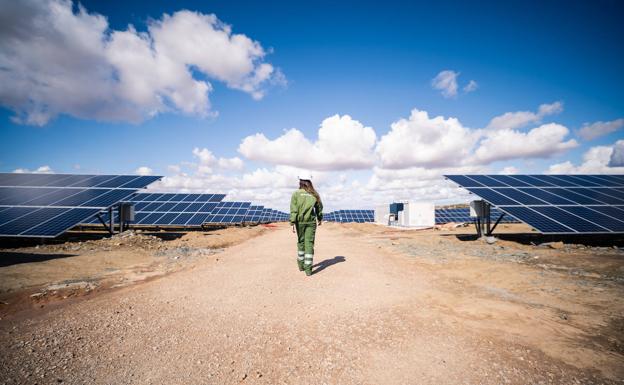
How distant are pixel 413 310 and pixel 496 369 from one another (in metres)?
1.68

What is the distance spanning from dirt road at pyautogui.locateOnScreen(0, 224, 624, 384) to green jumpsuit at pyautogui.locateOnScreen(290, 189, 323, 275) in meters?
1.39

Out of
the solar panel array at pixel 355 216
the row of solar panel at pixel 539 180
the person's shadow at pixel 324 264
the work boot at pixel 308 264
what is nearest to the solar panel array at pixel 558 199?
the row of solar panel at pixel 539 180

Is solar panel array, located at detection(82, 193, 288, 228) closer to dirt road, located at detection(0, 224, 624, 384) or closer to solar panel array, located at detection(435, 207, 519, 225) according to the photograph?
dirt road, located at detection(0, 224, 624, 384)

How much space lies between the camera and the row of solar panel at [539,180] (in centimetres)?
1666

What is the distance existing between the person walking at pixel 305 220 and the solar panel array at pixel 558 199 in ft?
34.9

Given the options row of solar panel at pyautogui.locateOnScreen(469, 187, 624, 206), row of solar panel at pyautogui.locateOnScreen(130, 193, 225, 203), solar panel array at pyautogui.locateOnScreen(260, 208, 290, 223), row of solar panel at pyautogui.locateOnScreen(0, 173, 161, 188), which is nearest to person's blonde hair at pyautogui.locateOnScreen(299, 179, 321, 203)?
row of solar panel at pyautogui.locateOnScreen(469, 187, 624, 206)

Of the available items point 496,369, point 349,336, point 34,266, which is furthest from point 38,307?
point 496,369

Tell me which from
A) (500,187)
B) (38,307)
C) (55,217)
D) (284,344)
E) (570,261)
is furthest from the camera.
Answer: (500,187)

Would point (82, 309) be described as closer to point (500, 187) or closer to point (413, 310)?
point (413, 310)

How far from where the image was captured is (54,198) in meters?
14.8

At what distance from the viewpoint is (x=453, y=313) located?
13.9 feet

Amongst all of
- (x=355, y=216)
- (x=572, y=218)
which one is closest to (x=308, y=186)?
(x=572, y=218)

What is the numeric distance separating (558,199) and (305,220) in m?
16.5

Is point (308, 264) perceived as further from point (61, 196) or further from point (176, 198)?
point (176, 198)
